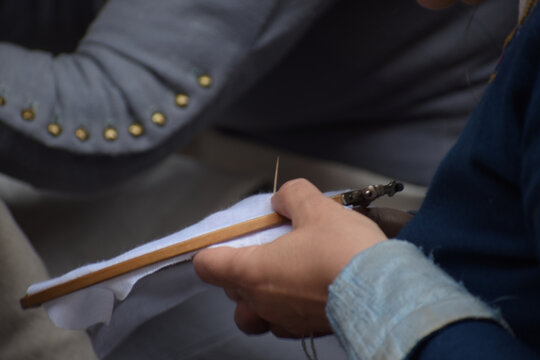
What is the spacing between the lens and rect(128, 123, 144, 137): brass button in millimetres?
478

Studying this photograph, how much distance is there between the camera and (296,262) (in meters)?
0.31

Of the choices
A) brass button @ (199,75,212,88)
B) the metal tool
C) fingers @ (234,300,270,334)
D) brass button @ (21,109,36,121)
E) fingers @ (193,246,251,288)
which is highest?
brass button @ (199,75,212,88)

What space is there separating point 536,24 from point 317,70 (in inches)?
13.9

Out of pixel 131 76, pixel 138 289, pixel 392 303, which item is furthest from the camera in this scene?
pixel 131 76

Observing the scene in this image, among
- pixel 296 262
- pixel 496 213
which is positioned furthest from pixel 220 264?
pixel 496 213

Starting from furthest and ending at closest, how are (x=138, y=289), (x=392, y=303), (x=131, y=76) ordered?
(x=131, y=76) < (x=138, y=289) < (x=392, y=303)

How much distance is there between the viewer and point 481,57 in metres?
0.56

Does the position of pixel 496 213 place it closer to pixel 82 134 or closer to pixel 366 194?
pixel 366 194

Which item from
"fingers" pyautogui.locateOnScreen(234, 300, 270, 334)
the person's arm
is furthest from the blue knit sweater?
"fingers" pyautogui.locateOnScreen(234, 300, 270, 334)

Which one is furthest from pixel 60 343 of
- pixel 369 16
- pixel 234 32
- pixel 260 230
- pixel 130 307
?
pixel 369 16

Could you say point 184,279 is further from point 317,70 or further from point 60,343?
point 317,70

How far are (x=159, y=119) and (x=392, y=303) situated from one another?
0.28 m

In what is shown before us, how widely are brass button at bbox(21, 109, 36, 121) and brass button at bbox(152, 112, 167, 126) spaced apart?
0.31 feet

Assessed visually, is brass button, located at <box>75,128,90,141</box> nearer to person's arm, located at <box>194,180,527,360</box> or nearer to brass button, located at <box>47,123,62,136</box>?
brass button, located at <box>47,123,62,136</box>
